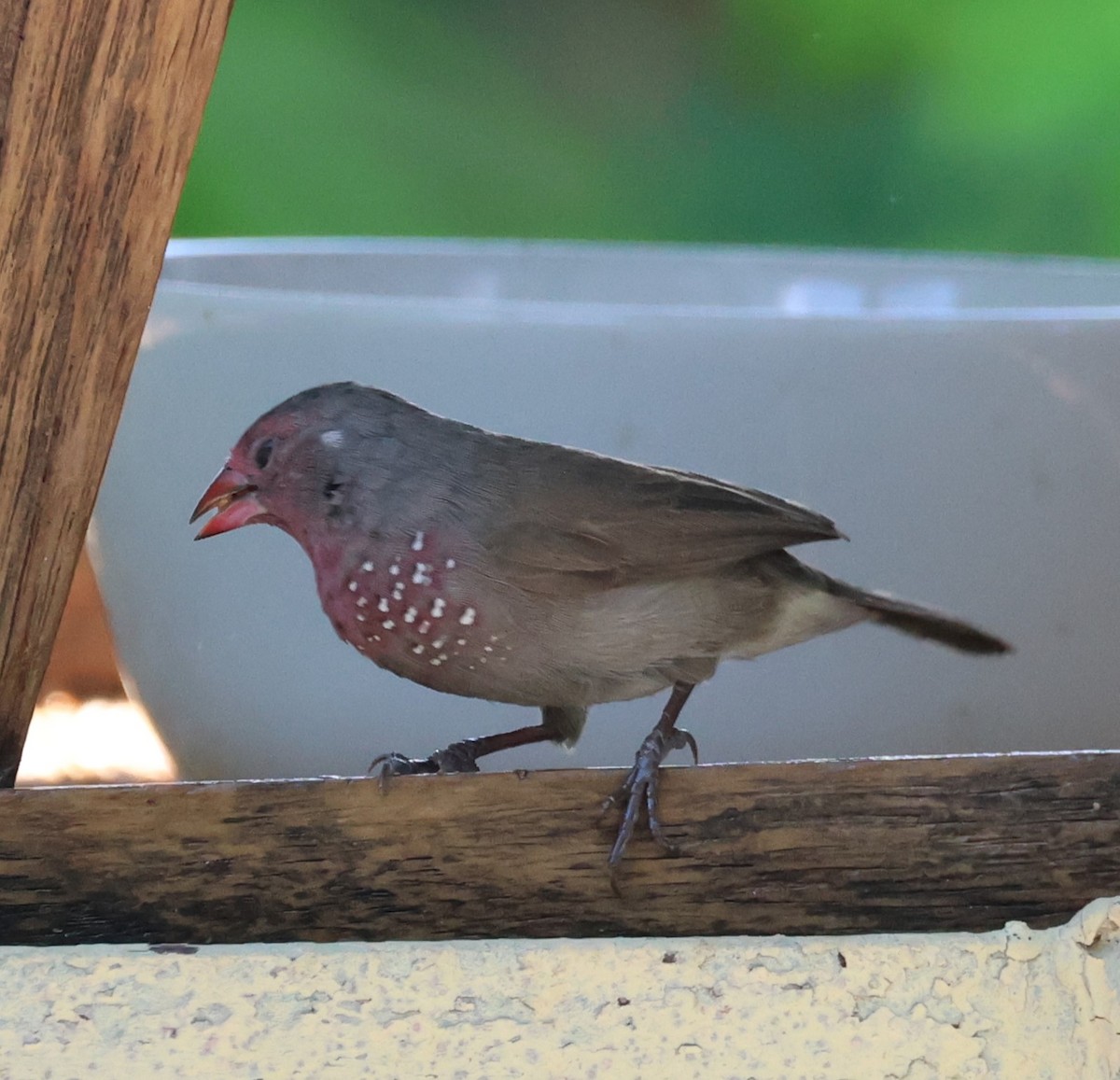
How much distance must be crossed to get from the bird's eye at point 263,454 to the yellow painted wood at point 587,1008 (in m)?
0.32

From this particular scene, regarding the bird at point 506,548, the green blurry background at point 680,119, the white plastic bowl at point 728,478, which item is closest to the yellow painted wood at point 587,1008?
the bird at point 506,548

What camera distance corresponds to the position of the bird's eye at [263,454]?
36.4 inches

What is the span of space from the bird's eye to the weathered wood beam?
245mm

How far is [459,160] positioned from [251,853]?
2.21 meters

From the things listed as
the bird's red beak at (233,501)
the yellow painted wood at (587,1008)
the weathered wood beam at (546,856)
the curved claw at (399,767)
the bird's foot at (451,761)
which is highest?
the bird's red beak at (233,501)

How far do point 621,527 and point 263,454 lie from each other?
0.78ft

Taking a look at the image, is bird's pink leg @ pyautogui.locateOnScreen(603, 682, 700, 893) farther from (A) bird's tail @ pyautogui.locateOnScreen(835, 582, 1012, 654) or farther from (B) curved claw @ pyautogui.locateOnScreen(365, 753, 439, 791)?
(A) bird's tail @ pyautogui.locateOnScreen(835, 582, 1012, 654)

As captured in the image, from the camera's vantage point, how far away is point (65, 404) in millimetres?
794

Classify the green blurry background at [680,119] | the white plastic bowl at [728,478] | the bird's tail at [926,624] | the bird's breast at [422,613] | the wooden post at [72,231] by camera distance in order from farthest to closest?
the green blurry background at [680,119] < the white plastic bowl at [728,478] < the bird's tail at [926,624] < the bird's breast at [422,613] < the wooden post at [72,231]

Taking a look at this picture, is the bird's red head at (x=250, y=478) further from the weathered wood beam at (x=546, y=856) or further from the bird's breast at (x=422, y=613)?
the weathered wood beam at (x=546, y=856)

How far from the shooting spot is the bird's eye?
0.92 m

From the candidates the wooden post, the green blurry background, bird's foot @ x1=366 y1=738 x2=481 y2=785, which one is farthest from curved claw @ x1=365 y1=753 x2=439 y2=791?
the green blurry background

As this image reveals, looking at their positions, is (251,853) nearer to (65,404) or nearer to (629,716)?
(65,404)

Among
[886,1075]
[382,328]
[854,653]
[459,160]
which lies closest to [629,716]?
[854,653]
